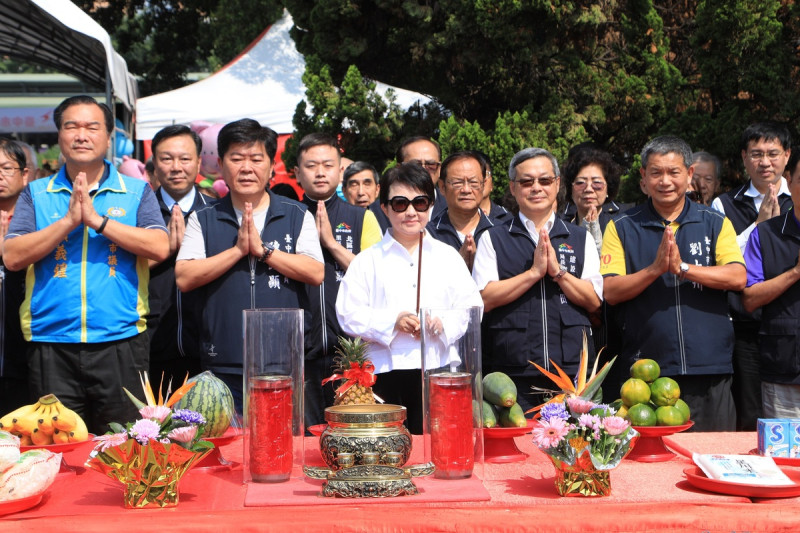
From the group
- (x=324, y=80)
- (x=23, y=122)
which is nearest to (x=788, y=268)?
(x=324, y=80)

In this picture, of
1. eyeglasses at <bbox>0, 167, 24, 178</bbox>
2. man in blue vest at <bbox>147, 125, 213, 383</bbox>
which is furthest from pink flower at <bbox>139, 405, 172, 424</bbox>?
eyeglasses at <bbox>0, 167, 24, 178</bbox>

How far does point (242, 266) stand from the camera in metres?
3.66

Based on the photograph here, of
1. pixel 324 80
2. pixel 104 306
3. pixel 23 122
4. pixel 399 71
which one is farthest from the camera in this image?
pixel 23 122

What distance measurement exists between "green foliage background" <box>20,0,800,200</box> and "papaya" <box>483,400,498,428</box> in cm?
522

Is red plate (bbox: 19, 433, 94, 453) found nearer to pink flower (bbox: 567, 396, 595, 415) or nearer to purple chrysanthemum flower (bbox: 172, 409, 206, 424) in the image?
purple chrysanthemum flower (bbox: 172, 409, 206, 424)

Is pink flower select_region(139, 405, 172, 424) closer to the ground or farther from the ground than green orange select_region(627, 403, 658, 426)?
farther from the ground

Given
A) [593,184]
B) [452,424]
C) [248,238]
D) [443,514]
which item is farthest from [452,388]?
[593,184]

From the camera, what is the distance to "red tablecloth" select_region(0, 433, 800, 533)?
198 centimetres

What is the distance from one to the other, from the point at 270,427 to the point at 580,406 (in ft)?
2.60

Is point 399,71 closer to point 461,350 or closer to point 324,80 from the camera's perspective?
point 324,80

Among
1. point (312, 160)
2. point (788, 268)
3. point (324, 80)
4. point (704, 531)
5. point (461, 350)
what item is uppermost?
point (324, 80)

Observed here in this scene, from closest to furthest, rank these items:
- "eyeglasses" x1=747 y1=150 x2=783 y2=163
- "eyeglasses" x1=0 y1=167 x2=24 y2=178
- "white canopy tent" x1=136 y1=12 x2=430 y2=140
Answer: "eyeglasses" x1=0 y1=167 x2=24 y2=178, "eyeglasses" x1=747 y1=150 x2=783 y2=163, "white canopy tent" x1=136 y1=12 x2=430 y2=140

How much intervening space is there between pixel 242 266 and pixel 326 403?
2.87 ft

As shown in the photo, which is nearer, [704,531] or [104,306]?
[704,531]
